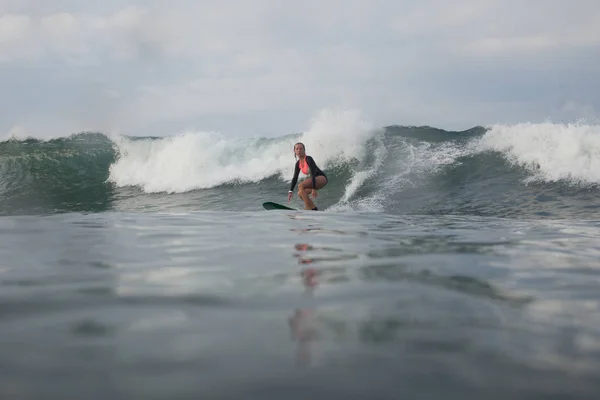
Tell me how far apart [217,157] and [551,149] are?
11233mm

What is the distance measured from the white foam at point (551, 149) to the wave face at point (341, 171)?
3 centimetres

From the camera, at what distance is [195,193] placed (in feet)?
57.1

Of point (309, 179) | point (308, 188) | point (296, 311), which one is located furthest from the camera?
point (308, 188)

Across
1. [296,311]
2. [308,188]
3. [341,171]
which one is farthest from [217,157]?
[296,311]

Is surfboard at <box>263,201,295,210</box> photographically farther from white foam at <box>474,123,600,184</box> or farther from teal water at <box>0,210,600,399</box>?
white foam at <box>474,123,600,184</box>

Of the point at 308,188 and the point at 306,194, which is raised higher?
the point at 308,188

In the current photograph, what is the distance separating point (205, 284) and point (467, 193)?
40.1 feet

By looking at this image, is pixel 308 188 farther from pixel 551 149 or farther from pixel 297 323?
pixel 297 323

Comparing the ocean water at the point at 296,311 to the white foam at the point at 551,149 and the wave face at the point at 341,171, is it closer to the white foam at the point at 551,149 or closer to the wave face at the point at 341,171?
the wave face at the point at 341,171

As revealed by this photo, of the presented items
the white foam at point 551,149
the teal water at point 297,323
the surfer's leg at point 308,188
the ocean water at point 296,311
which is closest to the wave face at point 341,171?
the white foam at point 551,149

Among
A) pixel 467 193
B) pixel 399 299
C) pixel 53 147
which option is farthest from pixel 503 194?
pixel 53 147

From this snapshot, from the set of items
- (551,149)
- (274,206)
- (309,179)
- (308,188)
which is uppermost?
(551,149)

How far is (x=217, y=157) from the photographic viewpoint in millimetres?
19969

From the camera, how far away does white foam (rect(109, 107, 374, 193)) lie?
17734 millimetres
